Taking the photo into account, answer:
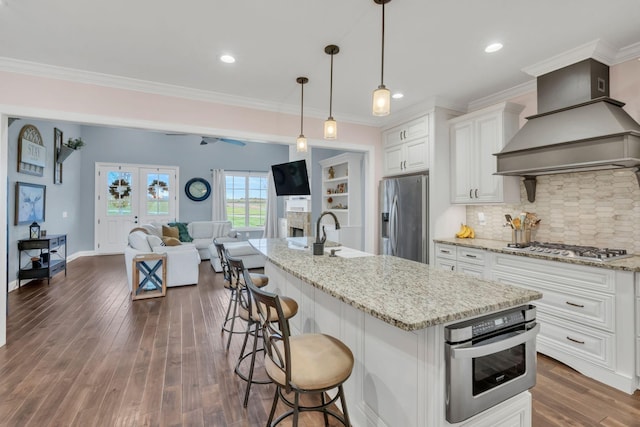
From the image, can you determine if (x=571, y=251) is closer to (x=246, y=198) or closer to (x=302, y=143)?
(x=302, y=143)

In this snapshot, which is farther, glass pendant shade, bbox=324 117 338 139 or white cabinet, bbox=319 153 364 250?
white cabinet, bbox=319 153 364 250

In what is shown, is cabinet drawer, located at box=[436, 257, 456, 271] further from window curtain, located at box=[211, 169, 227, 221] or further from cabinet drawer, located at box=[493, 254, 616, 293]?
window curtain, located at box=[211, 169, 227, 221]

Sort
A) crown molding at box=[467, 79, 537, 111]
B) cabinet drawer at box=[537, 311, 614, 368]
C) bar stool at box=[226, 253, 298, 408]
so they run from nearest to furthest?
bar stool at box=[226, 253, 298, 408], cabinet drawer at box=[537, 311, 614, 368], crown molding at box=[467, 79, 537, 111]

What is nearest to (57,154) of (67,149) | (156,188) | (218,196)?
(67,149)

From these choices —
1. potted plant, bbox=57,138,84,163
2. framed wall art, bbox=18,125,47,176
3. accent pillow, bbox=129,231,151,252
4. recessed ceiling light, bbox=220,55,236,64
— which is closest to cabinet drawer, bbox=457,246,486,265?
recessed ceiling light, bbox=220,55,236,64

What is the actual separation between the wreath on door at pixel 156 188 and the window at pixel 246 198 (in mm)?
1633

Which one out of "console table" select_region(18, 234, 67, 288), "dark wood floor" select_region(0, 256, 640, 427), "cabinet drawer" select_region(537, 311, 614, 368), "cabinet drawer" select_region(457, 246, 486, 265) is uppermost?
"cabinet drawer" select_region(457, 246, 486, 265)

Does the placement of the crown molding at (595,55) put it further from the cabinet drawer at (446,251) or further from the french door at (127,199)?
the french door at (127,199)

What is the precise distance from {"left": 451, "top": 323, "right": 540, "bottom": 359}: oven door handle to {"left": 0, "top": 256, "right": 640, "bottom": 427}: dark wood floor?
0.90 m

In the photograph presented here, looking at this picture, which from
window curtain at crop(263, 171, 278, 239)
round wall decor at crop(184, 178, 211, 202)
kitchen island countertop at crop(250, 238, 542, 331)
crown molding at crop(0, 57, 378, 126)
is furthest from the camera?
round wall decor at crop(184, 178, 211, 202)

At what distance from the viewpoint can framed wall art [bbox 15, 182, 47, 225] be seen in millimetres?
4512

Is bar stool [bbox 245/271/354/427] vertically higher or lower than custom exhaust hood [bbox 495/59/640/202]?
lower

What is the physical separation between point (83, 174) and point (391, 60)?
8.06m

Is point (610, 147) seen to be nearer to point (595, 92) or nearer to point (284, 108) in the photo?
point (595, 92)
